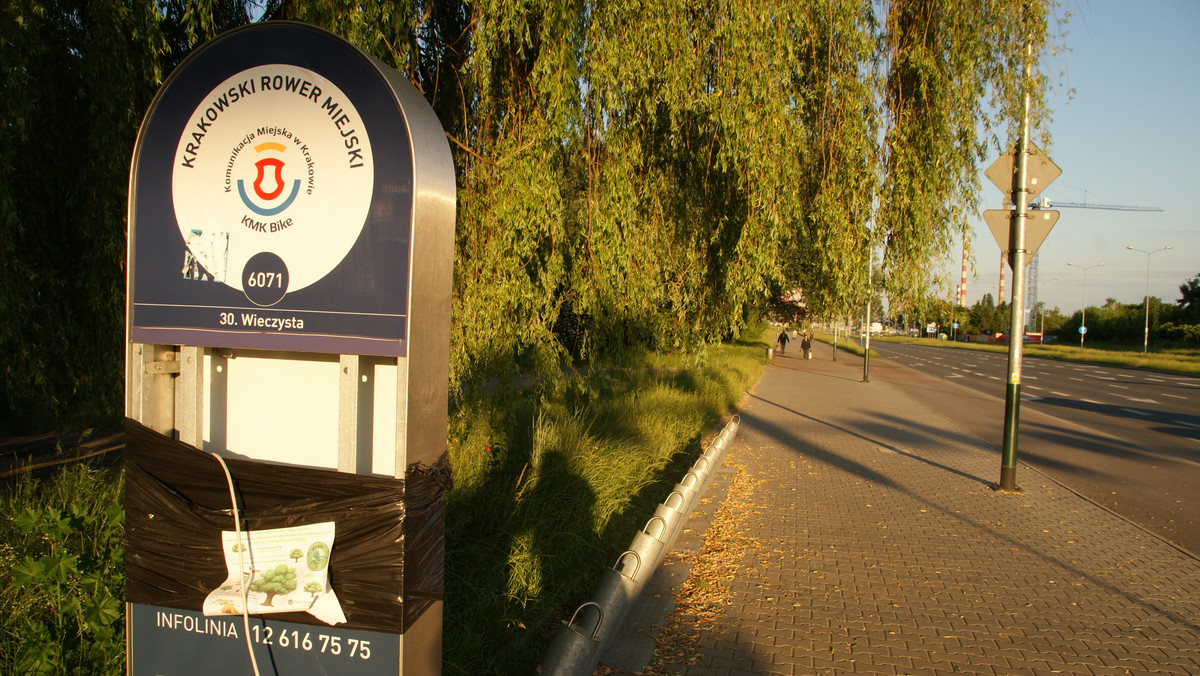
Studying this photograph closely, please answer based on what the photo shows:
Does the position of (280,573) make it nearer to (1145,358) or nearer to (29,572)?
(29,572)

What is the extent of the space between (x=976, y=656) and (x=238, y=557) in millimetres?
3897

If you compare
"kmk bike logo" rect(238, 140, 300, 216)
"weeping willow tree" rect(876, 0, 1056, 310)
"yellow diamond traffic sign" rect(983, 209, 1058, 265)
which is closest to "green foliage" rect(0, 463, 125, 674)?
"kmk bike logo" rect(238, 140, 300, 216)

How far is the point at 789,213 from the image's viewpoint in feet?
22.3

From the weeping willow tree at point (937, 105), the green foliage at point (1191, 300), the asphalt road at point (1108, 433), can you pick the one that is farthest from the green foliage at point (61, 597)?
the green foliage at point (1191, 300)

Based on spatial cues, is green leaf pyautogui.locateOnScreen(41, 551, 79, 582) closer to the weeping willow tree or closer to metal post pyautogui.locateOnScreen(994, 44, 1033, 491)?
the weeping willow tree

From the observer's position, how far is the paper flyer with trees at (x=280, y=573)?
219cm

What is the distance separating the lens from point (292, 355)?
8.16 ft

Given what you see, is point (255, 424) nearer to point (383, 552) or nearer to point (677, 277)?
point (383, 552)

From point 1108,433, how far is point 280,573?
15.9 metres

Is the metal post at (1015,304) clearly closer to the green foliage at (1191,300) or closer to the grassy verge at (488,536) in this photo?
the grassy verge at (488,536)

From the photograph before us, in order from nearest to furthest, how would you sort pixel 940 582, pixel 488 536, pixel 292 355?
pixel 292 355
pixel 488 536
pixel 940 582

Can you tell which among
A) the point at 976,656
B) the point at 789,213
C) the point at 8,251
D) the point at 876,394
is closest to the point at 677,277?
the point at 789,213

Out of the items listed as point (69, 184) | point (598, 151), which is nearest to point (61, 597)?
point (69, 184)

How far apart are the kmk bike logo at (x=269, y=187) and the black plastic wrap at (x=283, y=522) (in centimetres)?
81
